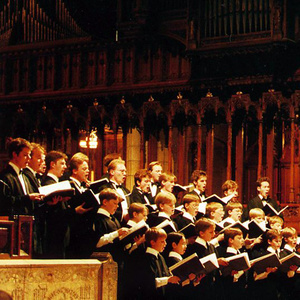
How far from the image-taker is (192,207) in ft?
25.9

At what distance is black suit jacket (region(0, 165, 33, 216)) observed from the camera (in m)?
6.41

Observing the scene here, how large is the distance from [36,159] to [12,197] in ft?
2.06

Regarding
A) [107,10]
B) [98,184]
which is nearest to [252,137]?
[107,10]

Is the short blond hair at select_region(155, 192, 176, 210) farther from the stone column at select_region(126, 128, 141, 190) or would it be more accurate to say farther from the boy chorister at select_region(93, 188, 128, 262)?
the stone column at select_region(126, 128, 141, 190)

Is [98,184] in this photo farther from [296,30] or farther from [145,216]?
[296,30]

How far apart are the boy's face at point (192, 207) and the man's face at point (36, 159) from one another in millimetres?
1700

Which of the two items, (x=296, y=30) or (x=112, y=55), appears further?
(x=112, y=55)

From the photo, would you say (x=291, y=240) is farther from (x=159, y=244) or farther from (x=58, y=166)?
(x=58, y=166)

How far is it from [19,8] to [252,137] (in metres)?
4.32

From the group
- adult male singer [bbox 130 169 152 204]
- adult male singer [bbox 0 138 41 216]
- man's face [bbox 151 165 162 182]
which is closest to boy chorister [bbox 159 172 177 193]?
man's face [bbox 151 165 162 182]

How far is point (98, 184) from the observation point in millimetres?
7180

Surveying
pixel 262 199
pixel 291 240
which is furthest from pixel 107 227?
pixel 262 199

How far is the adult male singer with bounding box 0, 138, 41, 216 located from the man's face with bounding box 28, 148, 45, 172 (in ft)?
0.74

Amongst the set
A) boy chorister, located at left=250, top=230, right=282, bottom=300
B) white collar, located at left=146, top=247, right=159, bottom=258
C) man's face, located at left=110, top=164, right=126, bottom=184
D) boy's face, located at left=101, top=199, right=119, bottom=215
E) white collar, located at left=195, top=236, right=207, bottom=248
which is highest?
man's face, located at left=110, top=164, right=126, bottom=184
